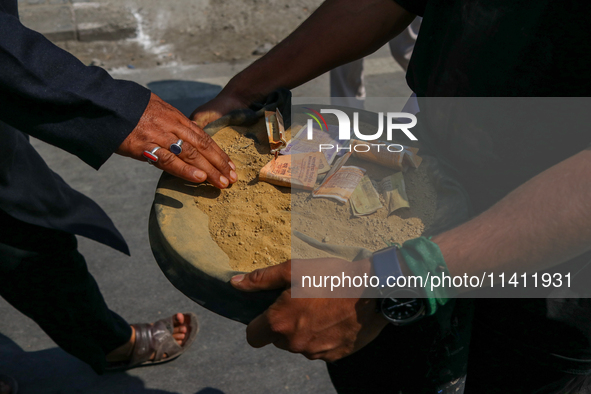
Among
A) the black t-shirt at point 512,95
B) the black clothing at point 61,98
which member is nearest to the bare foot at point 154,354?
the black clothing at point 61,98

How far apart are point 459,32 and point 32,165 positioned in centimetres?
142

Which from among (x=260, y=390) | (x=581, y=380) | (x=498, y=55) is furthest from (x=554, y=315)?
(x=260, y=390)

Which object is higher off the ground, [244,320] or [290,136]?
[290,136]

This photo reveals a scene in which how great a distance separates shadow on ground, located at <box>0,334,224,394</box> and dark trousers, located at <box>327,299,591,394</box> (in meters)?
1.06

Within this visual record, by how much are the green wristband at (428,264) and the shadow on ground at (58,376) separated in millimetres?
1427

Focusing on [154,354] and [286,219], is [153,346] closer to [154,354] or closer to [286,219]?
[154,354]

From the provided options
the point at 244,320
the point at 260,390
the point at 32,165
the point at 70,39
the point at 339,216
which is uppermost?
the point at 339,216

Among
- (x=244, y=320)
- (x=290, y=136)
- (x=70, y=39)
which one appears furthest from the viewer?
(x=70, y=39)

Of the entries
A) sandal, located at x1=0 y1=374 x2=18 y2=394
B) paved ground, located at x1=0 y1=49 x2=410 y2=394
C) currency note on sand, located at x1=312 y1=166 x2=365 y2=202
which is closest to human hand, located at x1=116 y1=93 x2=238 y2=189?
currency note on sand, located at x1=312 y1=166 x2=365 y2=202

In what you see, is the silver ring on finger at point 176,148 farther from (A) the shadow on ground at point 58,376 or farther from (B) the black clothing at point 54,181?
(A) the shadow on ground at point 58,376

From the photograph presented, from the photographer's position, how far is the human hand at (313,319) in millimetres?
847

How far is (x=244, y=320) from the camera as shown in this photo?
0.95 metres

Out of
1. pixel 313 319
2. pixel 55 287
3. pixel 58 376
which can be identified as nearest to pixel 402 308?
pixel 313 319

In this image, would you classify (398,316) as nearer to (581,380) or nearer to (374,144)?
(374,144)
